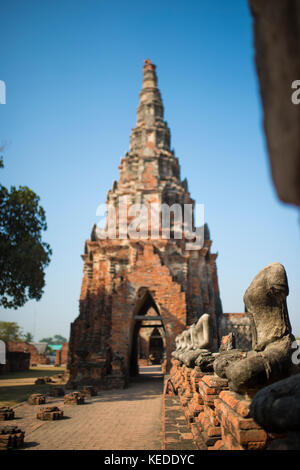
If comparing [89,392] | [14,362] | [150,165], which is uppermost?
[150,165]

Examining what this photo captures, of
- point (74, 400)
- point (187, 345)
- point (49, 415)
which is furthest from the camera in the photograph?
point (74, 400)

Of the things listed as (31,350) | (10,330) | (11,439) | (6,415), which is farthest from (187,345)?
(10,330)

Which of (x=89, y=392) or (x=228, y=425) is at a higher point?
(x=228, y=425)

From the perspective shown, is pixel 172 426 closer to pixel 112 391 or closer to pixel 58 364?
pixel 112 391

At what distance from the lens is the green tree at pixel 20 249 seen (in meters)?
14.2

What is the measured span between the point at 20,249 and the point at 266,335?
13.3 meters

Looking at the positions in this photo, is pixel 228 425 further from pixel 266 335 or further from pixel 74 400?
pixel 74 400

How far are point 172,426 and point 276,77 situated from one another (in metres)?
5.75

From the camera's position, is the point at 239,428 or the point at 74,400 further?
the point at 74,400

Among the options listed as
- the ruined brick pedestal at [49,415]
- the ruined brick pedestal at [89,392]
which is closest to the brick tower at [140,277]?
the ruined brick pedestal at [89,392]

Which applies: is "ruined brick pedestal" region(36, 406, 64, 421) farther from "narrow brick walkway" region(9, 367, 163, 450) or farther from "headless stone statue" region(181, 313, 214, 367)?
"headless stone statue" region(181, 313, 214, 367)

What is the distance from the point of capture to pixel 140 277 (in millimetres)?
16609

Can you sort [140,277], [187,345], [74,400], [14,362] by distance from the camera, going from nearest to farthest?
[187,345], [74,400], [140,277], [14,362]

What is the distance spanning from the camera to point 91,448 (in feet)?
18.0
